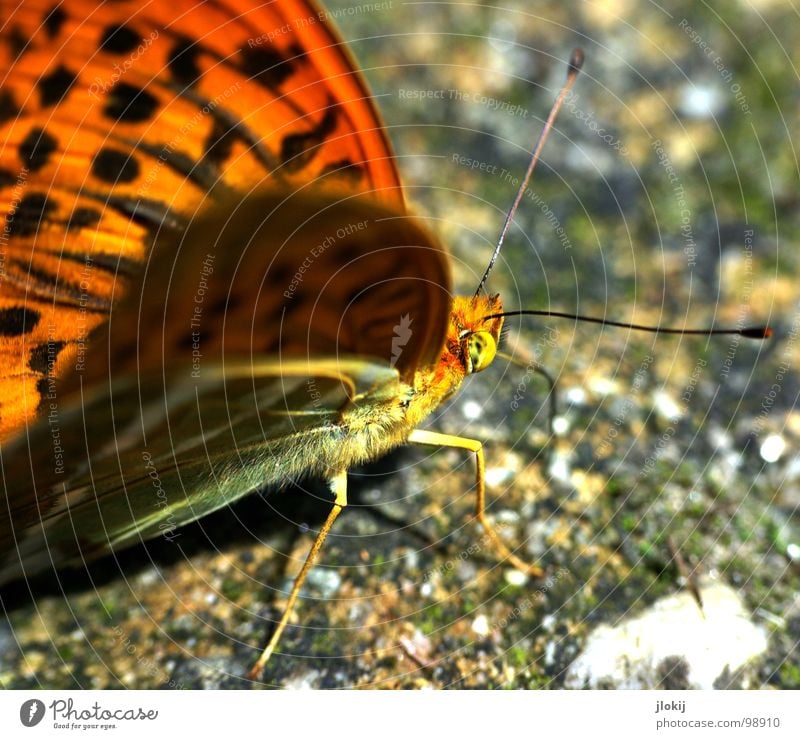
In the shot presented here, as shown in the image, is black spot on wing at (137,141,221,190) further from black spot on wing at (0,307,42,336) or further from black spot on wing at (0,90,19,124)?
black spot on wing at (0,307,42,336)

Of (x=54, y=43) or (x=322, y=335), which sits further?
(x=54, y=43)

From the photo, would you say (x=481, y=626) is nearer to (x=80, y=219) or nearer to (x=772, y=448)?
(x=772, y=448)

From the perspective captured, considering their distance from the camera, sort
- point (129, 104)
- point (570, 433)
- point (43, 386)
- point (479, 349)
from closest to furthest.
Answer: point (43, 386) → point (479, 349) → point (129, 104) → point (570, 433)

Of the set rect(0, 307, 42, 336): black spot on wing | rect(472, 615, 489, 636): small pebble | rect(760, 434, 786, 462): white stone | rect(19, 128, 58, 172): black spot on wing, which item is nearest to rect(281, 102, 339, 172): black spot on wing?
rect(19, 128, 58, 172): black spot on wing

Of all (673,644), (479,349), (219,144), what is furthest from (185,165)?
(673,644)
